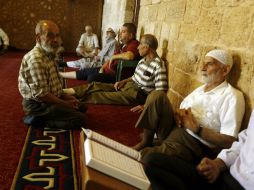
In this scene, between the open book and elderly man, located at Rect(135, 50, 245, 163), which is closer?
the open book

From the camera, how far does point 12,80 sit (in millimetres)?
4816

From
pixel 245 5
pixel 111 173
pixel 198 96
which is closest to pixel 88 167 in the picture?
pixel 111 173

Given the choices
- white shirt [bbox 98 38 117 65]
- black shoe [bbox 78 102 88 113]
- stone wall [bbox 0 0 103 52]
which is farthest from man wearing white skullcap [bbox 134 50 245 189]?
stone wall [bbox 0 0 103 52]

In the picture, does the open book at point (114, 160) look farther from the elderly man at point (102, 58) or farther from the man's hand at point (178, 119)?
the elderly man at point (102, 58)

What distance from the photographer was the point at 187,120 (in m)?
2.16

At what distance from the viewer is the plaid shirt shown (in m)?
2.59

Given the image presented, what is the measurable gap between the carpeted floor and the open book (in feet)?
2.75

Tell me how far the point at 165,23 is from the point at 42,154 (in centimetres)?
245

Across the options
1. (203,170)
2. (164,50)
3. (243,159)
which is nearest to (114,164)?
(203,170)

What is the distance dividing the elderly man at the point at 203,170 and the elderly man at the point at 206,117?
211 mm

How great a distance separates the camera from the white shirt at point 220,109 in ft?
6.37

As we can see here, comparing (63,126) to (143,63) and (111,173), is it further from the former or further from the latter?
(111,173)

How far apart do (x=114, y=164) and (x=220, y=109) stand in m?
1.05

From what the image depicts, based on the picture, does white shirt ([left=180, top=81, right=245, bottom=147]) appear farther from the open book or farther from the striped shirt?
the striped shirt
